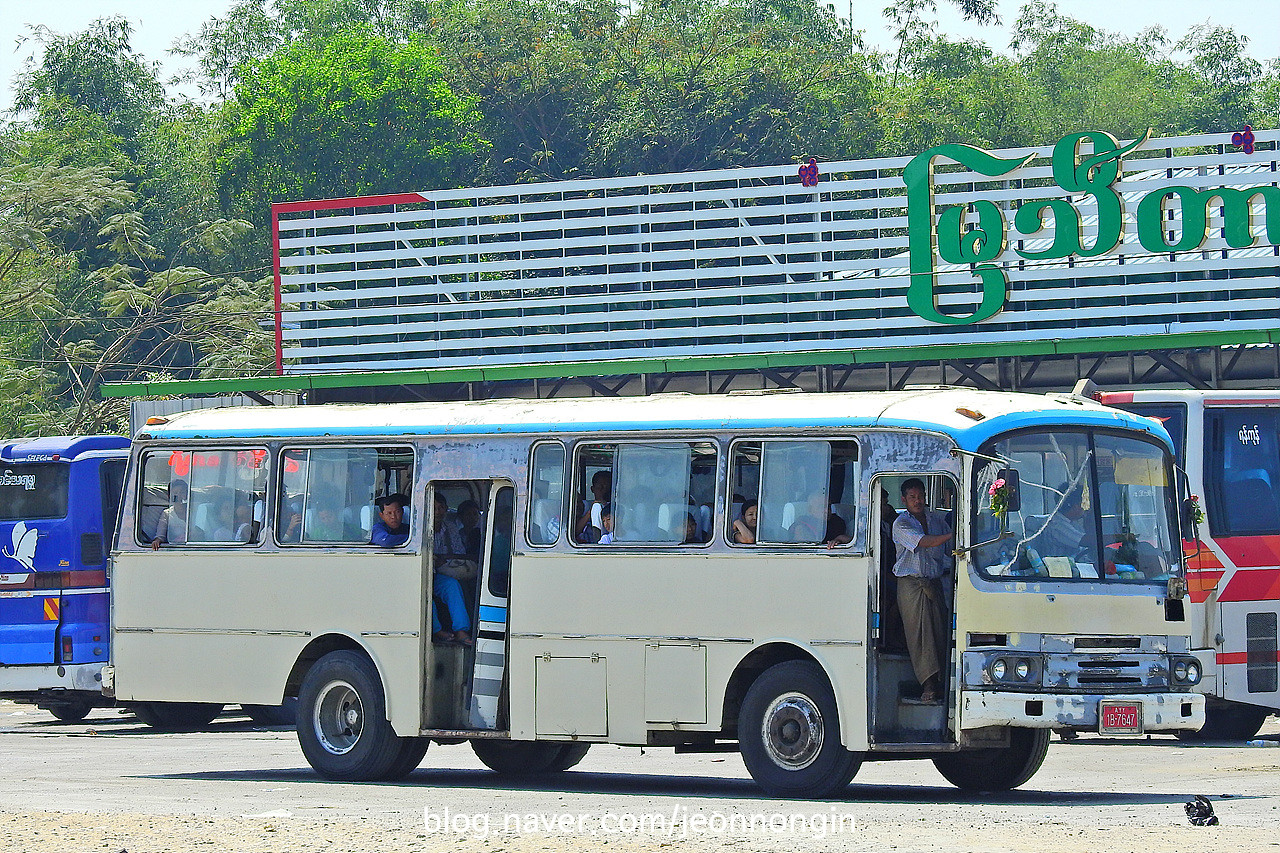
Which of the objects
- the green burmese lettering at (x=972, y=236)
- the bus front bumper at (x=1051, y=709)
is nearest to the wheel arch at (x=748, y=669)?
the bus front bumper at (x=1051, y=709)

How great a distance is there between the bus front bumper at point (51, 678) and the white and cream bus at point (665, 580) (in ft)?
17.4

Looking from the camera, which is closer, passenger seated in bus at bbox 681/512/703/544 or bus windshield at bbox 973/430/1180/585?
bus windshield at bbox 973/430/1180/585

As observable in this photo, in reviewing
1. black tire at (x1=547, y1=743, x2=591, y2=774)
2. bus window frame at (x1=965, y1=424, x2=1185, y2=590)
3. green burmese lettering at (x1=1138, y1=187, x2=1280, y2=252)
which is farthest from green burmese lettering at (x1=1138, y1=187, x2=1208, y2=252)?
bus window frame at (x1=965, y1=424, x2=1185, y2=590)

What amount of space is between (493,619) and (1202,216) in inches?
810

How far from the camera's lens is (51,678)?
20.7 m

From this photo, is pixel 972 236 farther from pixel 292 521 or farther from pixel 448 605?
pixel 448 605

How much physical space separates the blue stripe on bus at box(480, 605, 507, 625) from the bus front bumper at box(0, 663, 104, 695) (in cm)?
772

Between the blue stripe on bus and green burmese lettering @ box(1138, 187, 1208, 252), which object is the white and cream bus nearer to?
the blue stripe on bus

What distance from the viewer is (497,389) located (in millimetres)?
37062

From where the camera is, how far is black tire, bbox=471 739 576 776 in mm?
15242

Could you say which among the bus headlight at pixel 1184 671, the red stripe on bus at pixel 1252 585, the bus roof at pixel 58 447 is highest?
the bus roof at pixel 58 447

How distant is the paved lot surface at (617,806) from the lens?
10383mm

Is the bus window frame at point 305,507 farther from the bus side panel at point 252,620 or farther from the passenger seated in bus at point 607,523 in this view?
the passenger seated in bus at point 607,523

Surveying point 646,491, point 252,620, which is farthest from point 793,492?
point 252,620
